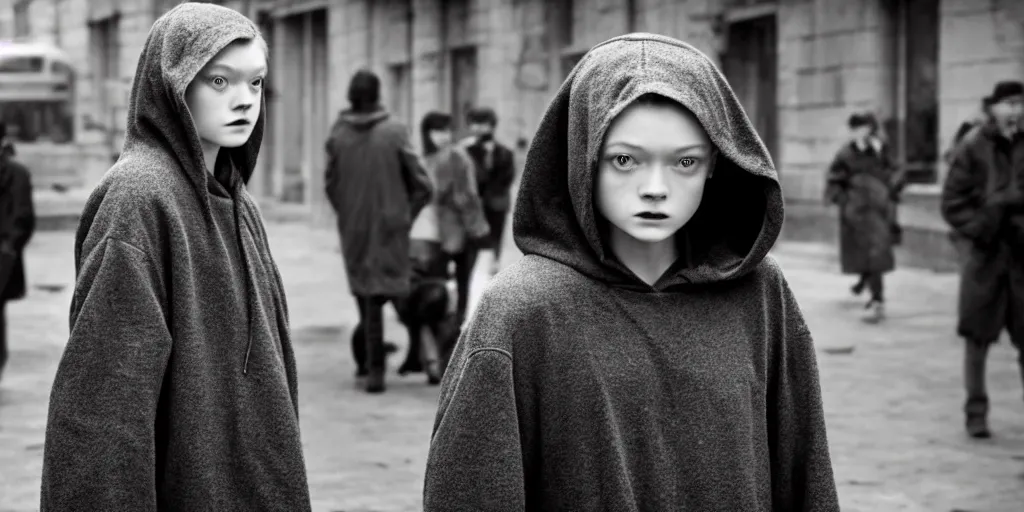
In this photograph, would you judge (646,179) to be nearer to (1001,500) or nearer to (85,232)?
(85,232)

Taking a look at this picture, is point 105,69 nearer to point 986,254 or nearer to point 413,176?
point 413,176

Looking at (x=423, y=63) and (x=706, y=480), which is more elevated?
(x=423, y=63)

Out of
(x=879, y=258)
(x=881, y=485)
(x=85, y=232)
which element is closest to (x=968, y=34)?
(x=879, y=258)

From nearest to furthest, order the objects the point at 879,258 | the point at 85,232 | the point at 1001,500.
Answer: the point at 85,232, the point at 1001,500, the point at 879,258

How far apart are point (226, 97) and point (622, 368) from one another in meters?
1.44

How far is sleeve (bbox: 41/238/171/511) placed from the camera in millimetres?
3123


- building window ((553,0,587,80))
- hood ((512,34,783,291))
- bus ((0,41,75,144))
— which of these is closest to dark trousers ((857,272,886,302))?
building window ((553,0,587,80))

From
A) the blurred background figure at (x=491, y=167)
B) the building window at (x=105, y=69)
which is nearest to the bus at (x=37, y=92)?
the building window at (x=105, y=69)

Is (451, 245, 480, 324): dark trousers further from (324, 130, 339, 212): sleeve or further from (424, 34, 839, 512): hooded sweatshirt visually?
(424, 34, 839, 512): hooded sweatshirt

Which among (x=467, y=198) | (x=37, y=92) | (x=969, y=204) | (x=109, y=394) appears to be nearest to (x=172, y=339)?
(x=109, y=394)

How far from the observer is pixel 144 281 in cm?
325

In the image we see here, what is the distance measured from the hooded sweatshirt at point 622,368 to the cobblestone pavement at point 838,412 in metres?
3.86

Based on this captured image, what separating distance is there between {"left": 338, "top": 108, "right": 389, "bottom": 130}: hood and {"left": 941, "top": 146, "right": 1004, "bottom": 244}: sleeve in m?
3.18

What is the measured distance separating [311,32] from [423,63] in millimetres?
4122
